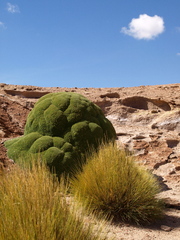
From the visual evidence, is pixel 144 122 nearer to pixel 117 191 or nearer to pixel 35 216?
pixel 117 191

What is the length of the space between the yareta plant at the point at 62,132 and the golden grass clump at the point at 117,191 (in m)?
0.81

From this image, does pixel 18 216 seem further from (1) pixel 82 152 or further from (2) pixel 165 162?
(2) pixel 165 162

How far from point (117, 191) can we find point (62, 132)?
1.74 m

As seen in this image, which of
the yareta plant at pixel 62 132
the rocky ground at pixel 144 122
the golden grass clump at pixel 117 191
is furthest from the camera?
the rocky ground at pixel 144 122

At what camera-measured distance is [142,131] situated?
839 centimetres

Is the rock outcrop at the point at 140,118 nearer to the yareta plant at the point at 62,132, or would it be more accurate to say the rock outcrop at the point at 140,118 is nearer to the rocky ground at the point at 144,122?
the rocky ground at the point at 144,122

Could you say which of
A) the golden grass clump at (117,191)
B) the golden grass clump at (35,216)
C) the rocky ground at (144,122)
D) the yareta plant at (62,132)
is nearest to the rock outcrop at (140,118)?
the rocky ground at (144,122)

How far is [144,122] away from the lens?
30.3 ft

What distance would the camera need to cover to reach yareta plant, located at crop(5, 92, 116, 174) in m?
4.94

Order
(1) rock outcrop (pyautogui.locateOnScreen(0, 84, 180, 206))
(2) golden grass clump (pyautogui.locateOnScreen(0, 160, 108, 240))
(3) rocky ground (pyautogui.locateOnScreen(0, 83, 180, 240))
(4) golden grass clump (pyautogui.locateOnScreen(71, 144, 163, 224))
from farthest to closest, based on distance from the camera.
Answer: (1) rock outcrop (pyautogui.locateOnScreen(0, 84, 180, 206)) < (3) rocky ground (pyautogui.locateOnScreen(0, 83, 180, 240)) < (4) golden grass clump (pyautogui.locateOnScreen(71, 144, 163, 224)) < (2) golden grass clump (pyautogui.locateOnScreen(0, 160, 108, 240))

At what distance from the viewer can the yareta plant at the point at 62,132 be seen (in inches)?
194

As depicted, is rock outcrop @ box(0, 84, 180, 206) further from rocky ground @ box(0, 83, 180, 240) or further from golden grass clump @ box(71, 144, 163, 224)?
golden grass clump @ box(71, 144, 163, 224)

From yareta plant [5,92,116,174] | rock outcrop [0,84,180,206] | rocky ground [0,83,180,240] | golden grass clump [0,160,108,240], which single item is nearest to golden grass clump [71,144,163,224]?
rocky ground [0,83,180,240]

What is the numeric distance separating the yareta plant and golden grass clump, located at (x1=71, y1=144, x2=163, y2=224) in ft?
2.65
